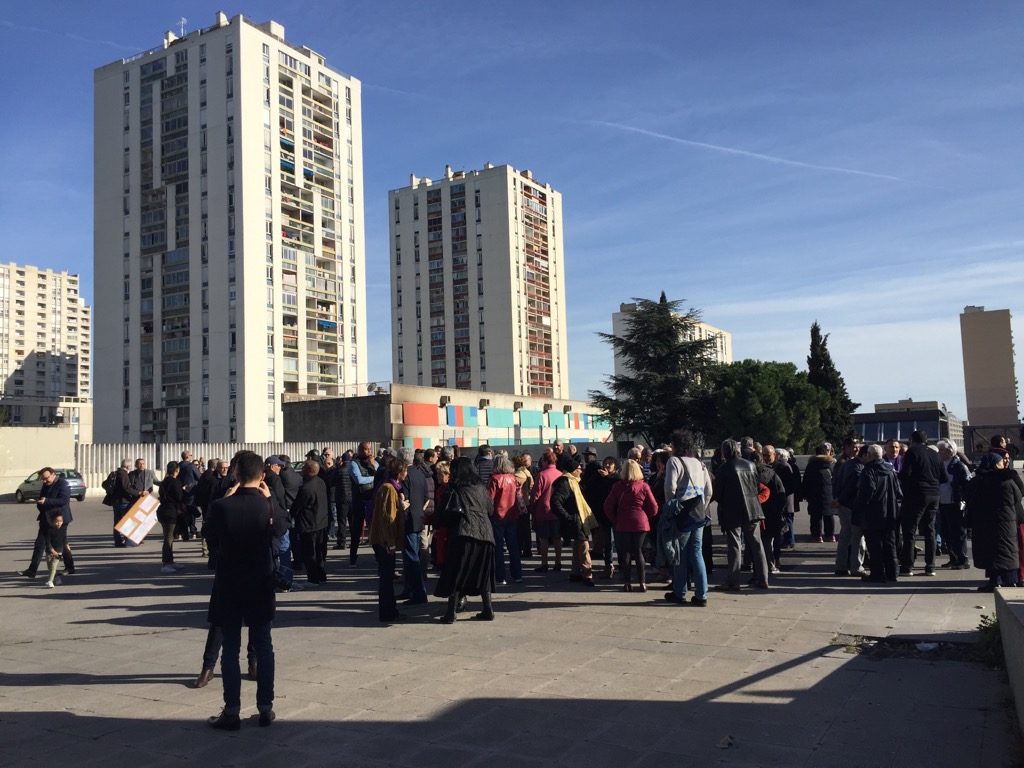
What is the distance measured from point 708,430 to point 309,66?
5427cm

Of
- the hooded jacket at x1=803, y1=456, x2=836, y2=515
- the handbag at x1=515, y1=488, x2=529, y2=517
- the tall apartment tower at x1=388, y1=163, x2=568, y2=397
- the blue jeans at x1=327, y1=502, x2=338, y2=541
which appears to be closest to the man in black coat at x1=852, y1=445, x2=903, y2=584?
the hooded jacket at x1=803, y1=456, x2=836, y2=515

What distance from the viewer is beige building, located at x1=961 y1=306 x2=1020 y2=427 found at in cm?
1977

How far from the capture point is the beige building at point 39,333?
15638 cm

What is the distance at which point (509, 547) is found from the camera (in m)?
11.1

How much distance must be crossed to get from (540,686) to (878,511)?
5.70 metres

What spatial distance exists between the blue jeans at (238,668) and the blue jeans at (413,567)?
12.1 ft

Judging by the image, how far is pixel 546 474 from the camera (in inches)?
448

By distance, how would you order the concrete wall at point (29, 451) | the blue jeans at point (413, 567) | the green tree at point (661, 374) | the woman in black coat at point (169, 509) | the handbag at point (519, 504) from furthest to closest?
the green tree at point (661, 374)
the concrete wall at point (29, 451)
the woman in black coat at point (169, 509)
the handbag at point (519, 504)
the blue jeans at point (413, 567)

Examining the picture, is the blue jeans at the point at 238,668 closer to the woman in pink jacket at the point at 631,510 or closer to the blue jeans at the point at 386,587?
the blue jeans at the point at 386,587

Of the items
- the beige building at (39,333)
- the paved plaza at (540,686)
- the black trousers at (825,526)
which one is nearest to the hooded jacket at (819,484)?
the black trousers at (825,526)

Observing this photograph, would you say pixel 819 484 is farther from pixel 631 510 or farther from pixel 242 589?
pixel 242 589

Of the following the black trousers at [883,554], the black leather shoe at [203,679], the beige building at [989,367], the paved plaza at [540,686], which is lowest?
the paved plaza at [540,686]

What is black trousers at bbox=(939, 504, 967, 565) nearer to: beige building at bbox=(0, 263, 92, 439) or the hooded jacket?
the hooded jacket

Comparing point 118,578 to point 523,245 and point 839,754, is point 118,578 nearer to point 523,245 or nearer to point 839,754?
point 839,754
